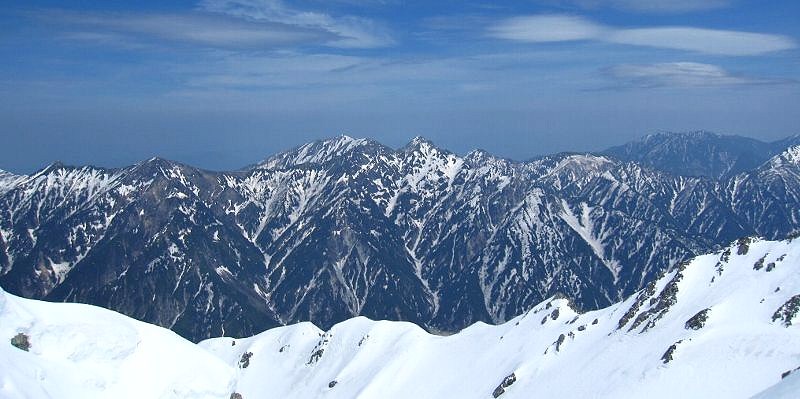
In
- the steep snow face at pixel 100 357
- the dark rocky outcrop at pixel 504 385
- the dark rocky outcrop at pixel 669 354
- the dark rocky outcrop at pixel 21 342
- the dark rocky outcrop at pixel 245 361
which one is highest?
the dark rocky outcrop at pixel 21 342

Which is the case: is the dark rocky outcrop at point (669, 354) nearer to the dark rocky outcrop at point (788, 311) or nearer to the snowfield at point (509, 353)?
the snowfield at point (509, 353)

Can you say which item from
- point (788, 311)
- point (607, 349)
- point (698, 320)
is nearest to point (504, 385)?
point (607, 349)

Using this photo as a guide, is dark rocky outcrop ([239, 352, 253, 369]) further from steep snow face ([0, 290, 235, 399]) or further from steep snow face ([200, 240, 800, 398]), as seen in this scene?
steep snow face ([0, 290, 235, 399])

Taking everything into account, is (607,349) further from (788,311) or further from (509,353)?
→ (788,311)

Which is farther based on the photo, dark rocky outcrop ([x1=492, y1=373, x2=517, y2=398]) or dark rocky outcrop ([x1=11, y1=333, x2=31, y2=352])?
dark rocky outcrop ([x1=492, y1=373, x2=517, y2=398])

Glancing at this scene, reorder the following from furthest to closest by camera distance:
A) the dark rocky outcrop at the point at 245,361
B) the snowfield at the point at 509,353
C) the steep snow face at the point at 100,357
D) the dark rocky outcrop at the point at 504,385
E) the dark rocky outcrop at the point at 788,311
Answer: the dark rocky outcrop at the point at 245,361, the dark rocky outcrop at the point at 504,385, the dark rocky outcrop at the point at 788,311, the snowfield at the point at 509,353, the steep snow face at the point at 100,357

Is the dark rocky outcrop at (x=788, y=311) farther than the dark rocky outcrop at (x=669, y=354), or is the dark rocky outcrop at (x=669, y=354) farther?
the dark rocky outcrop at (x=669, y=354)

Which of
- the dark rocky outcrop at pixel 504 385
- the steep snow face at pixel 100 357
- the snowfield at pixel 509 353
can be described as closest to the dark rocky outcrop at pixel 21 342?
the steep snow face at pixel 100 357

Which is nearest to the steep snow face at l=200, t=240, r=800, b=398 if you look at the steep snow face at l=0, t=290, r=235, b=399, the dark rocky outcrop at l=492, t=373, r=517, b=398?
the dark rocky outcrop at l=492, t=373, r=517, b=398
